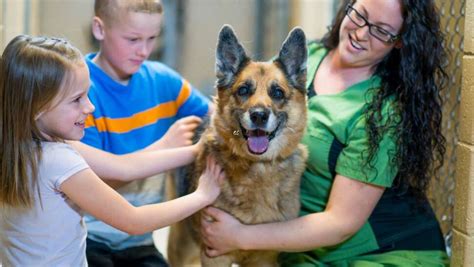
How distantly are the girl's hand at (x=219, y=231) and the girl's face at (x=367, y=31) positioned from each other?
0.71 meters

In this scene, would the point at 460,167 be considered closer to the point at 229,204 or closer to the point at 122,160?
the point at 229,204

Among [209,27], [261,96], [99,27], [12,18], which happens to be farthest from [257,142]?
[209,27]

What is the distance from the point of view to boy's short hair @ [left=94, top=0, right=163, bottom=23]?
2.32 metres

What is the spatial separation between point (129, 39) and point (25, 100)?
644 mm

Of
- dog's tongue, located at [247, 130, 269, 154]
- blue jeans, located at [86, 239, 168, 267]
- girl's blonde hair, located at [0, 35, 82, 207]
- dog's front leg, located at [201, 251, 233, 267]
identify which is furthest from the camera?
blue jeans, located at [86, 239, 168, 267]

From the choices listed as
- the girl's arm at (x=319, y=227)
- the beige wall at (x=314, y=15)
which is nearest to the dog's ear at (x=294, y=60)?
the girl's arm at (x=319, y=227)

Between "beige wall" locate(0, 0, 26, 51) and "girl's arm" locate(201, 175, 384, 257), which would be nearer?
"girl's arm" locate(201, 175, 384, 257)

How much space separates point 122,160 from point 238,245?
19.3 inches

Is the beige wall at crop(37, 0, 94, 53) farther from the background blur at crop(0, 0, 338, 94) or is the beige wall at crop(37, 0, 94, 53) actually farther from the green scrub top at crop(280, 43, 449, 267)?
the green scrub top at crop(280, 43, 449, 267)

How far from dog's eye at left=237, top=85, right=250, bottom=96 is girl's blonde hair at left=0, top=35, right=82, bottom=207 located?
0.59 m

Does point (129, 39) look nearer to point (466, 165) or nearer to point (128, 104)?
point (128, 104)

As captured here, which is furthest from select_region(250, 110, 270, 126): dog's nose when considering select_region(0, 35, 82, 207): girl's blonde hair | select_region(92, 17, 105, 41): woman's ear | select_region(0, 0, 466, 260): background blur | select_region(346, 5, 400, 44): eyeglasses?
select_region(0, 0, 466, 260): background blur

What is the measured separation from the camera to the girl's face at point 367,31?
2164 mm

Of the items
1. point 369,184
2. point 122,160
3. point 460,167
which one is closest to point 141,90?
point 122,160
